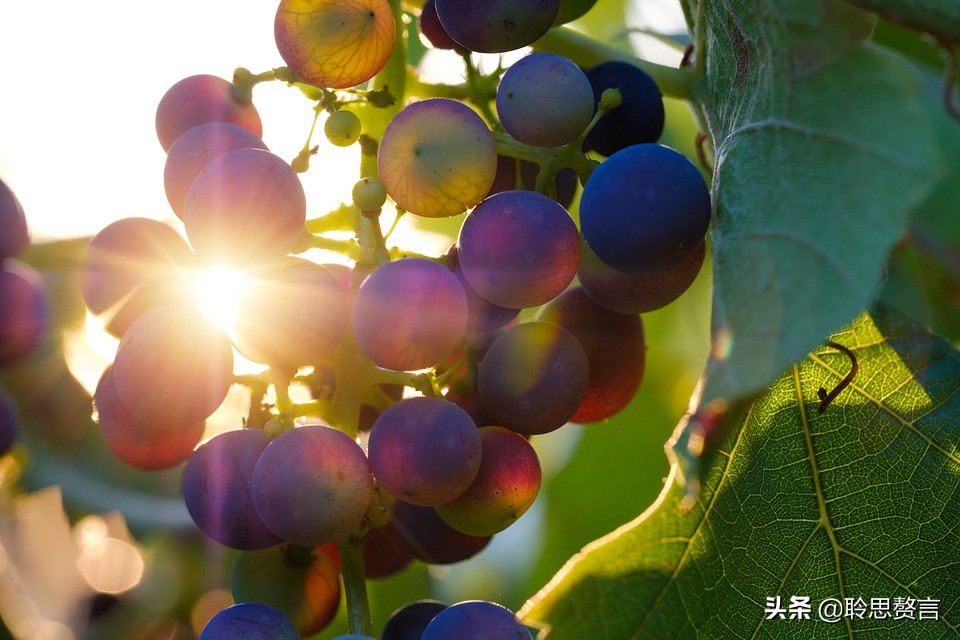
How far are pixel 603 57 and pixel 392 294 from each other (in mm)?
564

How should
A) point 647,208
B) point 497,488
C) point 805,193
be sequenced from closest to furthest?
1. point 805,193
2. point 647,208
3. point 497,488

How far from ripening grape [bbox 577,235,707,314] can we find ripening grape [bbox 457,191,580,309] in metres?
0.10

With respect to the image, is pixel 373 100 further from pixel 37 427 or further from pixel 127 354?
pixel 37 427

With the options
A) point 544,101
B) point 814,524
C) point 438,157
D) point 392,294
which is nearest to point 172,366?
point 392,294

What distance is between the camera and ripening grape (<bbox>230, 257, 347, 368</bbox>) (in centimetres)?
99

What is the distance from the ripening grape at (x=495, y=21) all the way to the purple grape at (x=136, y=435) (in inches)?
22.6

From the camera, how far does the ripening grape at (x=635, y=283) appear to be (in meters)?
1.08

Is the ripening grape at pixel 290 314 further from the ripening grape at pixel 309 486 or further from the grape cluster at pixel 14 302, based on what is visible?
the grape cluster at pixel 14 302

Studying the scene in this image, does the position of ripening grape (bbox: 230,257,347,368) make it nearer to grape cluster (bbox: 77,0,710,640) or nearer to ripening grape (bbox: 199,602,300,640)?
grape cluster (bbox: 77,0,710,640)

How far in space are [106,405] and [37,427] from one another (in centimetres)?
49

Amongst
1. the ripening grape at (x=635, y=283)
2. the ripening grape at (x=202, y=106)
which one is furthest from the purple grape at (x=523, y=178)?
the ripening grape at (x=202, y=106)

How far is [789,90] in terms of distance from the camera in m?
0.82

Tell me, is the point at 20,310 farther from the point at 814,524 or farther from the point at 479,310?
the point at 814,524

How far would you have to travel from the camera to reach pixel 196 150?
1.15 m
